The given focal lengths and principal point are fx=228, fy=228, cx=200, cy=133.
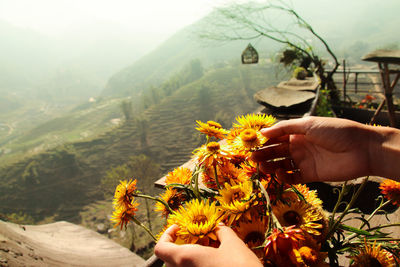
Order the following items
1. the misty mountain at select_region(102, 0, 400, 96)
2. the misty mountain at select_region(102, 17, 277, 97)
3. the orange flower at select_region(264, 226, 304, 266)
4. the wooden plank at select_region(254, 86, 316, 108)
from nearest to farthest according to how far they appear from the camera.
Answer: the orange flower at select_region(264, 226, 304, 266) → the wooden plank at select_region(254, 86, 316, 108) → the misty mountain at select_region(102, 0, 400, 96) → the misty mountain at select_region(102, 17, 277, 97)

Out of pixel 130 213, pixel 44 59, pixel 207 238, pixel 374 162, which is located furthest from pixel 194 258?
pixel 44 59

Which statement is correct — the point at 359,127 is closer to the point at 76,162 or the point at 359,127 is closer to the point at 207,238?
the point at 207,238

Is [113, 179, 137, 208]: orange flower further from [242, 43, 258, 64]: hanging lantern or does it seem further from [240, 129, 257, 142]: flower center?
[242, 43, 258, 64]: hanging lantern

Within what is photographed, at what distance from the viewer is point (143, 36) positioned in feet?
529

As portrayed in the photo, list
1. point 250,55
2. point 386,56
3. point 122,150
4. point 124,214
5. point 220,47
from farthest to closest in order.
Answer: point 220,47 < point 122,150 < point 250,55 < point 386,56 < point 124,214

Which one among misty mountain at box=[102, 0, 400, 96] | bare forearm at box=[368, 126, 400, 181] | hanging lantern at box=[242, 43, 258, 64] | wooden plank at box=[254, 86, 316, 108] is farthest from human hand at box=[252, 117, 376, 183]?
misty mountain at box=[102, 0, 400, 96]

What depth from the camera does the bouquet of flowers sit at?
0.44 metres

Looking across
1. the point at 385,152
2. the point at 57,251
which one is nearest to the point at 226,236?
the point at 385,152

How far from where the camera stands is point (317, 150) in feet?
2.75

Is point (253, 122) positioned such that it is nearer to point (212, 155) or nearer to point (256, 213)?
point (212, 155)

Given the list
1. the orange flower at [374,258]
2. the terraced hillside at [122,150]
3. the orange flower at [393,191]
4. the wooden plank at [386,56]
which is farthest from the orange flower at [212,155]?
the terraced hillside at [122,150]

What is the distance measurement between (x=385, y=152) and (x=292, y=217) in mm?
373

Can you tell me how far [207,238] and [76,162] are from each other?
40.2m

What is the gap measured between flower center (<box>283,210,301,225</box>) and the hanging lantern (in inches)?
231
